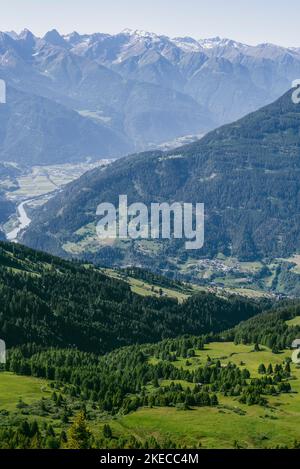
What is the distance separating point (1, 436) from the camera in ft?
417

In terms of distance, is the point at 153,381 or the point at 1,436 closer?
the point at 1,436

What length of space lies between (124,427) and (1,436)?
92.5 feet

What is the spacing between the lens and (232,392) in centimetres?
17775

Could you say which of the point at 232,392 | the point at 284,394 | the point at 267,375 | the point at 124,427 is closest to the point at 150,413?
the point at 124,427

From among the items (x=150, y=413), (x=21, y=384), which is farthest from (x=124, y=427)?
(x=21, y=384)

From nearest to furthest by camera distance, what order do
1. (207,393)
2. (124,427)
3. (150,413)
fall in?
1. (124,427)
2. (150,413)
3. (207,393)

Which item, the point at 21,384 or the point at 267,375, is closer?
the point at 21,384
